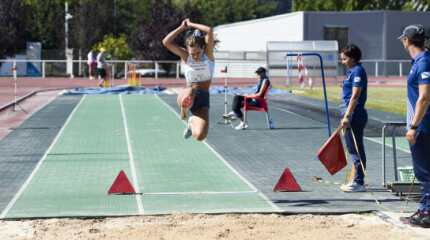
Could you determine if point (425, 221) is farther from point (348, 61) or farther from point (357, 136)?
point (348, 61)

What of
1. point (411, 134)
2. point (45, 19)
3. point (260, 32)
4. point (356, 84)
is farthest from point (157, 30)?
point (411, 134)

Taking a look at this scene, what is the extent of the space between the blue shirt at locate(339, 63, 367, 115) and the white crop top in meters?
1.73

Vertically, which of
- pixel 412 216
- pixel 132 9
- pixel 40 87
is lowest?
pixel 412 216

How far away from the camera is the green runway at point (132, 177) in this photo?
820cm

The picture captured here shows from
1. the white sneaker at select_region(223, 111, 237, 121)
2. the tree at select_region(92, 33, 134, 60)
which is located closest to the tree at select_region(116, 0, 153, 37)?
the tree at select_region(92, 33, 134, 60)

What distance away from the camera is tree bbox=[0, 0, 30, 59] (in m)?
55.9

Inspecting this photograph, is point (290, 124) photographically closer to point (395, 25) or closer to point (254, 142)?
point (254, 142)

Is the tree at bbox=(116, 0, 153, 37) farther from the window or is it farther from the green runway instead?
the green runway

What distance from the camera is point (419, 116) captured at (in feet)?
22.6

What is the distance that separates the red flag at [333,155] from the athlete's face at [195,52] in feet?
6.30

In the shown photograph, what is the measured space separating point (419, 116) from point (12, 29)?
5377 cm

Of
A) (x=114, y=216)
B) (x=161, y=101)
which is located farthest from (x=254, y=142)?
(x=161, y=101)

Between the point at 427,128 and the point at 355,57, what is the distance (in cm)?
208

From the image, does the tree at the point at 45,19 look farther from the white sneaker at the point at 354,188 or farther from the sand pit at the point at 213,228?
the sand pit at the point at 213,228
